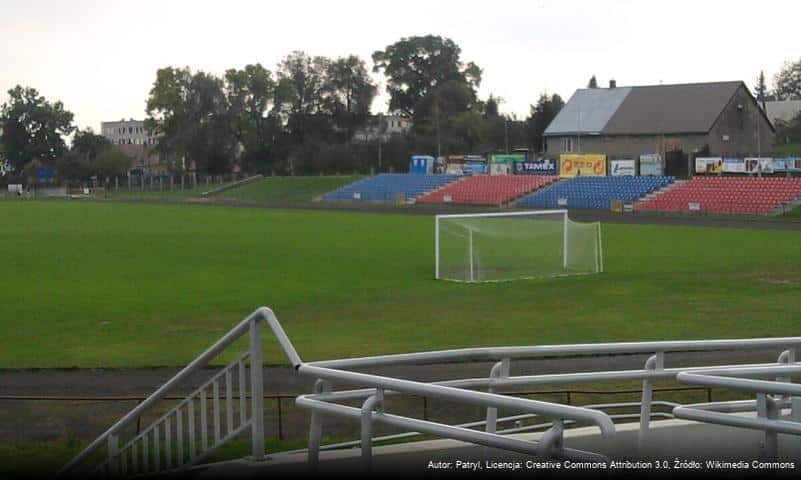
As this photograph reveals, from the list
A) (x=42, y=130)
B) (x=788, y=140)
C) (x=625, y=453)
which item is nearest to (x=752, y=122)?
(x=788, y=140)

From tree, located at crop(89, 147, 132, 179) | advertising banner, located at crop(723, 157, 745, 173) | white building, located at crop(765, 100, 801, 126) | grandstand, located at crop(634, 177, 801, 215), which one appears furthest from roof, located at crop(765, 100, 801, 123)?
tree, located at crop(89, 147, 132, 179)

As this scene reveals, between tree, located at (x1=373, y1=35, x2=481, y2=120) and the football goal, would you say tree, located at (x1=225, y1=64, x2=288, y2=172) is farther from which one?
the football goal

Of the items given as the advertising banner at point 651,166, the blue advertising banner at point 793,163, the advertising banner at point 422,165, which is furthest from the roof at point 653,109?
the blue advertising banner at point 793,163

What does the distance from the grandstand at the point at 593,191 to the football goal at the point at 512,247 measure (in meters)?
41.4

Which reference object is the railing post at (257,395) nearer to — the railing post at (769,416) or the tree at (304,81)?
the railing post at (769,416)

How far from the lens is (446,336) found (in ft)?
72.3

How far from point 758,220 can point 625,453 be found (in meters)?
61.0

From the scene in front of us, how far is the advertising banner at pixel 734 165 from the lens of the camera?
7812cm

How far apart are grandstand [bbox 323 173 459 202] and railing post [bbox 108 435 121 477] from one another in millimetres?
86372

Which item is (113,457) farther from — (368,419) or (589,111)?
(589,111)

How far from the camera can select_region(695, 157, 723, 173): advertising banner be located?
262 feet

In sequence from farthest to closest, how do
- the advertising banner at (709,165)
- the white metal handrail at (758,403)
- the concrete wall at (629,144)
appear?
the concrete wall at (629,144) < the advertising banner at (709,165) < the white metal handrail at (758,403)

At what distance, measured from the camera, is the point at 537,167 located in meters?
92.0

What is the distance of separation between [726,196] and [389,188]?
3608 centimetres
